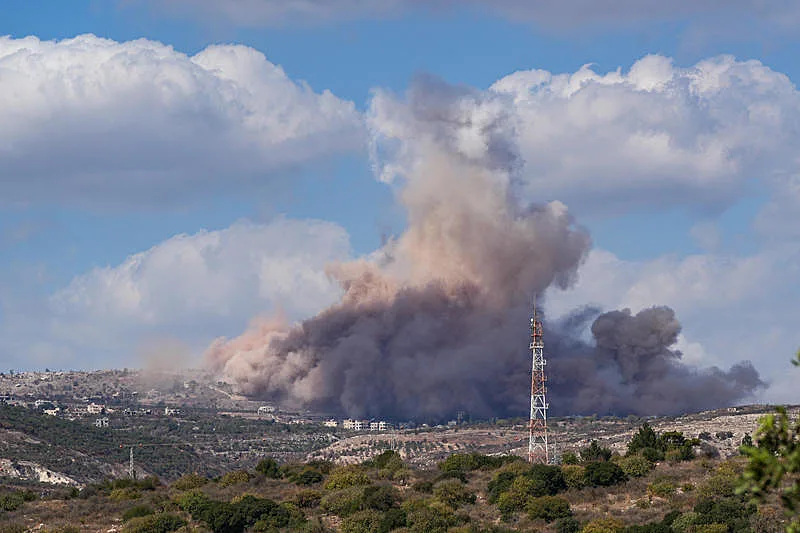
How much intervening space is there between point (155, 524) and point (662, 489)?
68.1ft

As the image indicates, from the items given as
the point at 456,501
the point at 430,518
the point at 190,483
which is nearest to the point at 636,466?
the point at 456,501

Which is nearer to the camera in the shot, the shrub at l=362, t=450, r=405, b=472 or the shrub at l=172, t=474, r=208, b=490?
the shrub at l=172, t=474, r=208, b=490

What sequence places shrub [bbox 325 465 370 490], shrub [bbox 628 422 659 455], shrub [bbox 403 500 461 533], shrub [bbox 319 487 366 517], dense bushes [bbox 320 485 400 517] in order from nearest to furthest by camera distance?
1. shrub [bbox 403 500 461 533]
2. dense bushes [bbox 320 485 400 517]
3. shrub [bbox 319 487 366 517]
4. shrub [bbox 325 465 370 490]
5. shrub [bbox 628 422 659 455]

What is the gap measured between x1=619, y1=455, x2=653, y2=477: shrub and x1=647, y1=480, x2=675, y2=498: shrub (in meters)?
2.91

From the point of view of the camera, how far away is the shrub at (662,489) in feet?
141

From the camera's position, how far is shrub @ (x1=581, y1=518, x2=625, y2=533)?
36.5 m

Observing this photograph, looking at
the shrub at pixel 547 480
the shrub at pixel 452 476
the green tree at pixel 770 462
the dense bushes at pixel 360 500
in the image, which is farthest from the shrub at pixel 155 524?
the green tree at pixel 770 462

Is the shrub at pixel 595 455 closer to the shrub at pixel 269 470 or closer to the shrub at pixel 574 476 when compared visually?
the shrub at pixel 574 476

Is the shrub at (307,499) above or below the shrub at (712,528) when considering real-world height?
above

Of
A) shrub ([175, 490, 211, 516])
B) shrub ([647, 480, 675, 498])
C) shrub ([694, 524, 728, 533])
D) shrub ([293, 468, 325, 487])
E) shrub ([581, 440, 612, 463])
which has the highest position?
shrub ([581, 440, 612, 463])

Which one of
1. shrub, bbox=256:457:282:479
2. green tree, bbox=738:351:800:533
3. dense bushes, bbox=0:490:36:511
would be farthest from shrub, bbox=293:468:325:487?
green tree, bbox=738:351:800:533

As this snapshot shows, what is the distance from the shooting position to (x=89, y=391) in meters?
183

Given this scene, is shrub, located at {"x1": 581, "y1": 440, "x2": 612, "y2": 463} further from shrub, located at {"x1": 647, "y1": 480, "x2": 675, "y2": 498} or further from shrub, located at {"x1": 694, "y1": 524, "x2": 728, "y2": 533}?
shrub, located at {"x1": 694, "y1": 524, "x2": 728, "y2": 533}

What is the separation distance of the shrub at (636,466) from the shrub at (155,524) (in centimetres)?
1937
